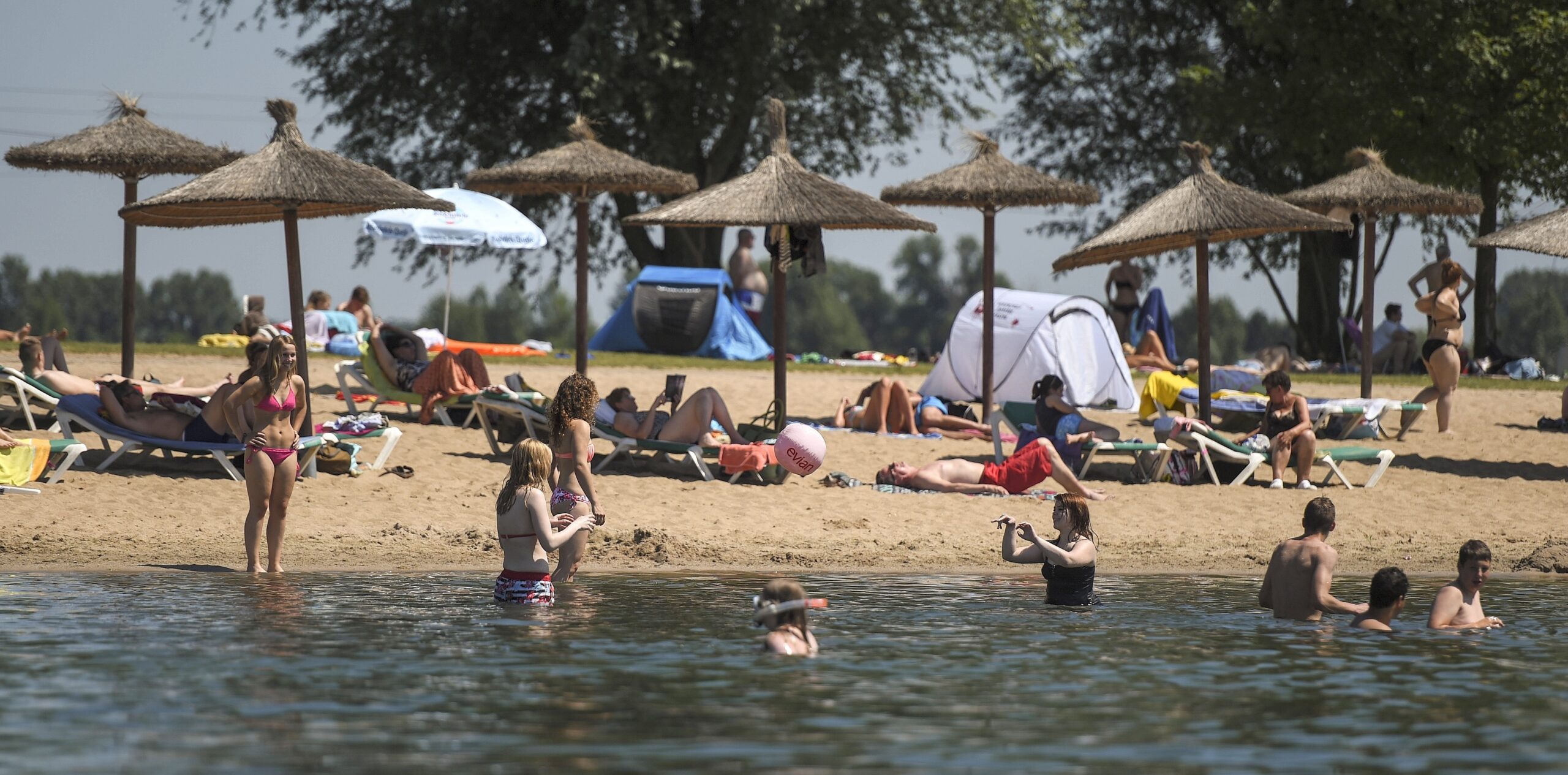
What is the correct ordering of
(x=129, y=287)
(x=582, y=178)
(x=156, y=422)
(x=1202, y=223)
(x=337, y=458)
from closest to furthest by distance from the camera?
(x=156, y=422) < (x=337, y=458) < (x=1202, y=223) < (x=582, y=178) < (x=129, y=287)

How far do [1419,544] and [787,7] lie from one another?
1759 cm

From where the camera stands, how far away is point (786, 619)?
8.42 metres

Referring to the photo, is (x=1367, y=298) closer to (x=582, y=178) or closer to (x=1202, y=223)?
(x=1202, y=223)

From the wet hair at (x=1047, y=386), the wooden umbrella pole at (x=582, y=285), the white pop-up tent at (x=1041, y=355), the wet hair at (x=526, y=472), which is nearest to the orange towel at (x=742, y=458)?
the wet hair at (x=1047, y=386)

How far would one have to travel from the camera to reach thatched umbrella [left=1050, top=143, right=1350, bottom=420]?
54.0 feet

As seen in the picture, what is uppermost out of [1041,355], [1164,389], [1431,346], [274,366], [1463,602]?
[1431,346]

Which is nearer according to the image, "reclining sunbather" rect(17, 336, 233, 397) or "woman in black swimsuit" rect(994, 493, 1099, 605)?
"woman in black swimsuit" rect(994, 493, 1099, 605)

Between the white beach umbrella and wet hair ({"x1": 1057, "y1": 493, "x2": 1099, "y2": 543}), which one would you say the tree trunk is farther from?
wet hair ({"x1": 1057, "y1": 493, "x2": 1099, "y2": 543})

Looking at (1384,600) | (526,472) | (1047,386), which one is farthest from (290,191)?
(1384,600)

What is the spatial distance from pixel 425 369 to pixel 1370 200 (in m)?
10.2

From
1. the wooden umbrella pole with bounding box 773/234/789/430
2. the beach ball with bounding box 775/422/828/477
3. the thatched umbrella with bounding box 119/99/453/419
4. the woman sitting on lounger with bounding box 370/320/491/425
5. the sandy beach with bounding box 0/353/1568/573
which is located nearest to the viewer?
the sandy beach with bounding box 0/353/1568/573

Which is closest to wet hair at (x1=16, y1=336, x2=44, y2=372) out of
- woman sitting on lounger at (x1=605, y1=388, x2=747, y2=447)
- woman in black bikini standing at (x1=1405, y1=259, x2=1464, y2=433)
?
woman sitting on lounger at (x1=605, y1=388, x2=747, y2=447)

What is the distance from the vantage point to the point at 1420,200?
64.9ft

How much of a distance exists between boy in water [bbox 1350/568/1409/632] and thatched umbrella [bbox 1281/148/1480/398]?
10.7 meters
